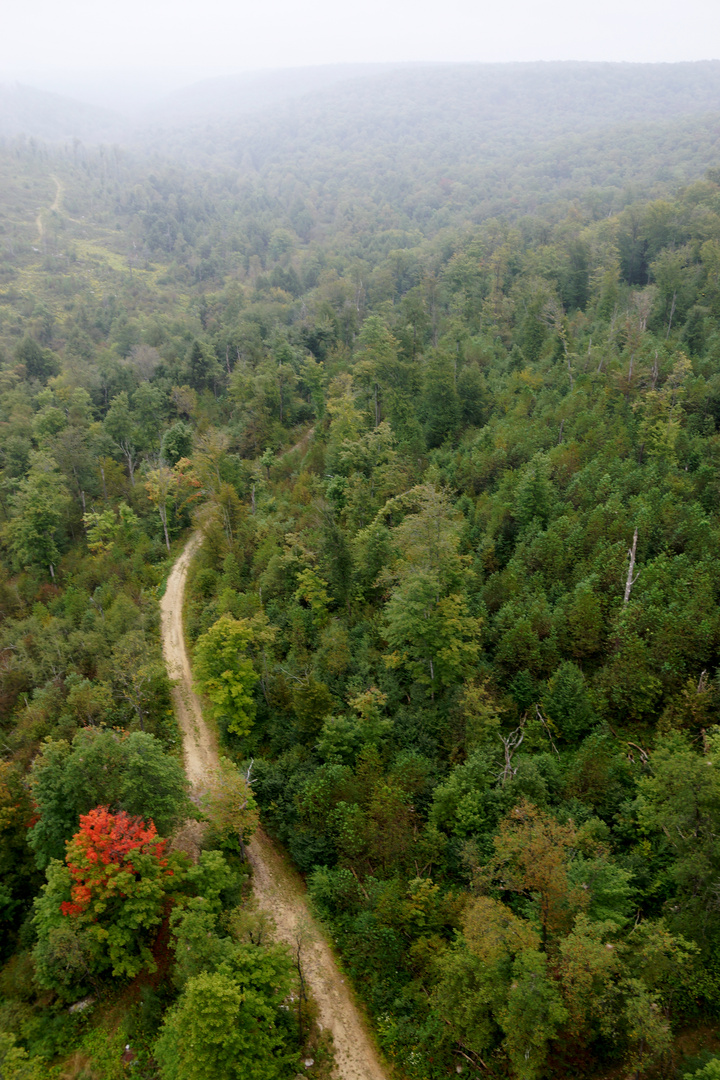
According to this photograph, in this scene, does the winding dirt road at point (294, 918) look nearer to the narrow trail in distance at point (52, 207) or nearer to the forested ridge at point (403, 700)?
the forested ridge at point (403, 700)

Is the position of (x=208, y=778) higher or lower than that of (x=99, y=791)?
lower

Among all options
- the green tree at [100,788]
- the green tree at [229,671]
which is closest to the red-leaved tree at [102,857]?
the green tree at [100,788]

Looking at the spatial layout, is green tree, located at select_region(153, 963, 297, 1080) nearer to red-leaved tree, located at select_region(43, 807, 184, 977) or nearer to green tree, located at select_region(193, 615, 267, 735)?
red-leaved tree, located at select_region(43, 807, 184, 977)

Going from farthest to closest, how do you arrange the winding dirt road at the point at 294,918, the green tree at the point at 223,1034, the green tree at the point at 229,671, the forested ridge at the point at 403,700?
the green tree at the point at 229,671 → the winding dirt road at the point at 294,918 → the forested ridge at the point at 403,700 → the green tree at the point at 223,1034

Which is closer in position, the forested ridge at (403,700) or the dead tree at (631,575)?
the forested ridge at (403,700)

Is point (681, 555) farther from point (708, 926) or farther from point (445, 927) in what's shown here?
point (445, 927)

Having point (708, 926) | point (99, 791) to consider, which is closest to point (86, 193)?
point (99, 791)

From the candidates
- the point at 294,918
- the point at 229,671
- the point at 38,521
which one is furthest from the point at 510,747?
the point at 38,521
